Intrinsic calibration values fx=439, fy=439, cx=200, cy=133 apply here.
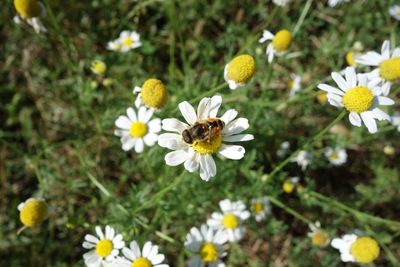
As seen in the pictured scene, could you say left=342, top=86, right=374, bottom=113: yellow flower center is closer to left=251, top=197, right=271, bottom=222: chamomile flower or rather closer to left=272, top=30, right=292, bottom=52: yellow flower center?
left=272, top=30, right=292, bottom=52: yellow flower center

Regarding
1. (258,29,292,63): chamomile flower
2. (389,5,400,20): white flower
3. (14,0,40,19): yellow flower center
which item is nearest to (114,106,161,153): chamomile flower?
(258,29,292,63): chamomile flower

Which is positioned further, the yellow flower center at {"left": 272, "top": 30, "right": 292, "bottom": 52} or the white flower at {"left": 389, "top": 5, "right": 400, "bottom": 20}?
the white flower at {"left": 389, "top": 5, "right": 400, "bottom": 20}

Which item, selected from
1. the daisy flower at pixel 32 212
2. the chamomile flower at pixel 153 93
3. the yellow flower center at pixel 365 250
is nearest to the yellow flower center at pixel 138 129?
the chamomile flower at pixel 153 93

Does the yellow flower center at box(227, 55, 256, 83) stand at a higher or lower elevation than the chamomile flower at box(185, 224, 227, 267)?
higher

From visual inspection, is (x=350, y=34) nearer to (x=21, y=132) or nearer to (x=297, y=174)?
(x=297, y=174)

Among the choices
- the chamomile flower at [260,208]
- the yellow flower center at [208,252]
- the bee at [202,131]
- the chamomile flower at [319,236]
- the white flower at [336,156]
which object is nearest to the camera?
the bee at [202,131]

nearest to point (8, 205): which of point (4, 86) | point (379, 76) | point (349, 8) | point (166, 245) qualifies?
point (4, 86)

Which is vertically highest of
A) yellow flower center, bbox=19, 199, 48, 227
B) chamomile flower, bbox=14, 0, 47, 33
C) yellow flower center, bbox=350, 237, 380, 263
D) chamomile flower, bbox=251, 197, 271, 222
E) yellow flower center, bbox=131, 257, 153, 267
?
chamomile flower, bbox=14, 0, 47, 33

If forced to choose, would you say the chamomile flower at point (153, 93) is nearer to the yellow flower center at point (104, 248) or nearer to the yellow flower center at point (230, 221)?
the yellow flower center at point (104, 248)
